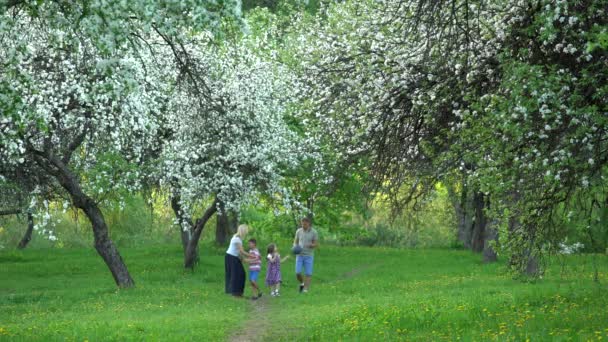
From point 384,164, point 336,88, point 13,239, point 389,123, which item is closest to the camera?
point 389,123

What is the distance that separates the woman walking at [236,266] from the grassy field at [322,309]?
627mm

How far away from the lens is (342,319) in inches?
671

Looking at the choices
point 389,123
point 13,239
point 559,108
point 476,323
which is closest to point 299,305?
point 389,123

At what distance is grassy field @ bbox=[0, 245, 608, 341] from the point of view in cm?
1512

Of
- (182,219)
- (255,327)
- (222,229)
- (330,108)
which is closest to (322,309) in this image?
(255,327)

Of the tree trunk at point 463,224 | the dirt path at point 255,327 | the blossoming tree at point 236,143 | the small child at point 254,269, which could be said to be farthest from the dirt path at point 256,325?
the tree trunk at point 463,224

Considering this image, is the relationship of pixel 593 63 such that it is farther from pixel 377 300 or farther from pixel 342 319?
pixel 377 300

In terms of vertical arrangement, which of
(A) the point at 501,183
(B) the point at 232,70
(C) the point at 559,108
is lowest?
(A) the point at 501,183

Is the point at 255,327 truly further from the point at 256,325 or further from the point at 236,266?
the point at 236,266

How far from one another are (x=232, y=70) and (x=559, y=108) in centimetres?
2084

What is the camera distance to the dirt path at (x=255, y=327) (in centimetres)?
1573

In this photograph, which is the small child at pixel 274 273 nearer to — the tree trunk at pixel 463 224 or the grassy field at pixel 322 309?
the grassy field at pixel 322 309

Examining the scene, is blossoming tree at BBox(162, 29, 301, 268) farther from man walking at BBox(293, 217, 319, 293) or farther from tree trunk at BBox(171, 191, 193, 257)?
man walking at BBox(293, 217, 319, 293)

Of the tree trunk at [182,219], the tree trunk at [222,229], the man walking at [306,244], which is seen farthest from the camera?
the tree trunk at [222,229]
